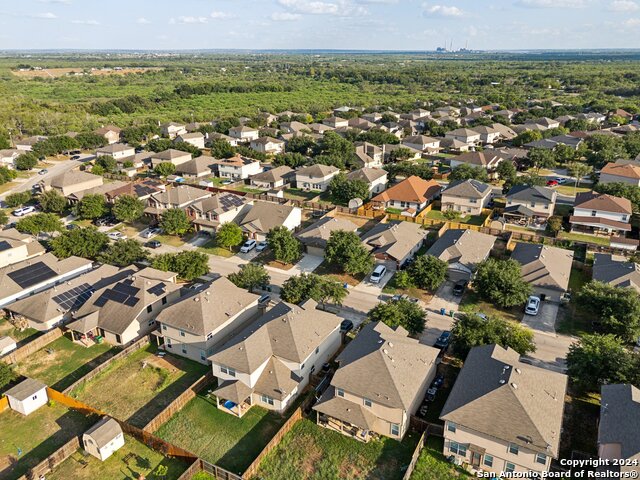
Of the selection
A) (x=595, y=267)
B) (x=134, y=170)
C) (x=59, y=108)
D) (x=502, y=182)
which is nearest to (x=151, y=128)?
(x=134, y=170)

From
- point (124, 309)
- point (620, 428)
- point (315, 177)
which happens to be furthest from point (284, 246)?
point (620, 428)

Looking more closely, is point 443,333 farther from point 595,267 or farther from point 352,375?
point 595,267

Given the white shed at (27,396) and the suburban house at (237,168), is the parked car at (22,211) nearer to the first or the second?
the suburban house at (237,168)

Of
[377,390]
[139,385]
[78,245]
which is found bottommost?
[139,385]

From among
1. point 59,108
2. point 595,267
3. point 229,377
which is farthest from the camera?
point 59,108

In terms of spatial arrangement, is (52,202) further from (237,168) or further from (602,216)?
(602,216)

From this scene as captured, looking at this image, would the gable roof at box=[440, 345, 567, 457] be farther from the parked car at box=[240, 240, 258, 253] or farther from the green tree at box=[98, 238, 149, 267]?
the green tree at box=[98, 238, 149, 267]

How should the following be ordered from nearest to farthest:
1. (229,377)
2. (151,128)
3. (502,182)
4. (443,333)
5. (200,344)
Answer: (229,377)
(200,344)
(443,333)
(502,182)
(151,128)

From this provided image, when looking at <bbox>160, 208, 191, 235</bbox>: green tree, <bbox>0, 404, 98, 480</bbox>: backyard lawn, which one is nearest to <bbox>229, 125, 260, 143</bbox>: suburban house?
<bbox>160, 208, 191, 235</bbox>: green tree
